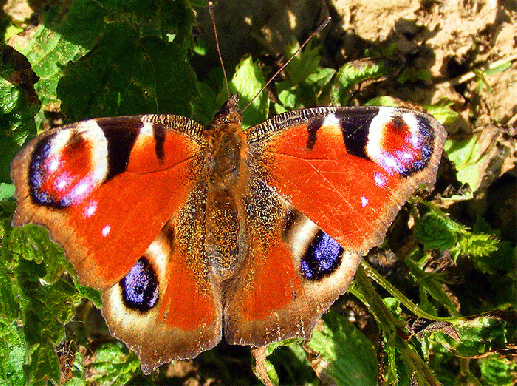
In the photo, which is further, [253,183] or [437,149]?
[253,183]

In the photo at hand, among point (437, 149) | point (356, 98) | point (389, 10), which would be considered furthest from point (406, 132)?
point (389, 10)

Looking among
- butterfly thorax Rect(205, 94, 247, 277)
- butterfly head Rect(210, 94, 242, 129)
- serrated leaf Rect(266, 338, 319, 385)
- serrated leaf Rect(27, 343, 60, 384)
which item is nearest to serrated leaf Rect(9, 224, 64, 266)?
serrated leaf Rect(27, 343, 60, 384)

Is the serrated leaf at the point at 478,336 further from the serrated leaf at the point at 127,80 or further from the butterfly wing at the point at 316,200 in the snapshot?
the serrated leaf at the point at 127,80

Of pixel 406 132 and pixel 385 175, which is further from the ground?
pixel 406 132

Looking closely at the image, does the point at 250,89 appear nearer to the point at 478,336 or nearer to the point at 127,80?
the point at 127,80

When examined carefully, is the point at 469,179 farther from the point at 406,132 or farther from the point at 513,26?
the point at 406,132

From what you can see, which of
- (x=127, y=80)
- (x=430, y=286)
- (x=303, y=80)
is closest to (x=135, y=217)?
(x=127, y=80)

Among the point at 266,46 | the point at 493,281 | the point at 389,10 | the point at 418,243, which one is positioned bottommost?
the point at 493,281
